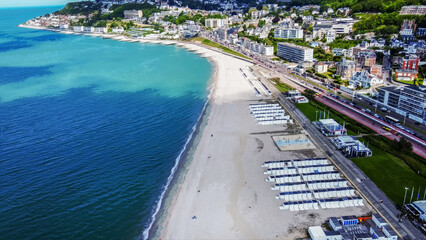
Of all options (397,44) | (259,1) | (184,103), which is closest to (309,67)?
(397,44)

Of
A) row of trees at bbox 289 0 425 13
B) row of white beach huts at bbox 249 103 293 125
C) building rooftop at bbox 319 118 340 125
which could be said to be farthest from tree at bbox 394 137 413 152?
row of trees at bbox 289 0 425 13

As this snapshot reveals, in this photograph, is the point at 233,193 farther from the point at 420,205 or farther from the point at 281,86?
the point at 281,86

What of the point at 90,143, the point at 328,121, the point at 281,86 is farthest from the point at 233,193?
the point at 281,86

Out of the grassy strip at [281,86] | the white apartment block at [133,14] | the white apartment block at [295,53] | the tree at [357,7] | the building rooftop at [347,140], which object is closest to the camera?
the building rooftop at [347,140]

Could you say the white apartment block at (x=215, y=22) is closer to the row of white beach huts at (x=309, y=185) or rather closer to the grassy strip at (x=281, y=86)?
the grassy strip at (x=281, y=86)

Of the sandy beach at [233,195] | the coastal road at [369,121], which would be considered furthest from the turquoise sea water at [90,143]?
the coastal road at [369,121]

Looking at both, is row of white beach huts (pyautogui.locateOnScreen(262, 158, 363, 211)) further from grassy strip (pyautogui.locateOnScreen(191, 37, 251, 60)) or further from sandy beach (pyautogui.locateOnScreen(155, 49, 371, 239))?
grassy strip (pyautogui.locateOnScreen(191, 37, 251, 60))
